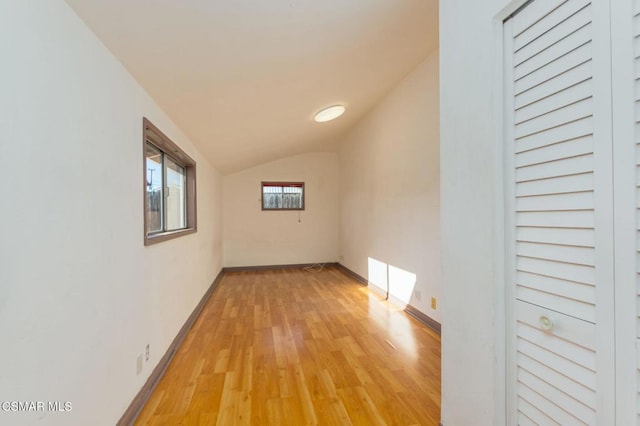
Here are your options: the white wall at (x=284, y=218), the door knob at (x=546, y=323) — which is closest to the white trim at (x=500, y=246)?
the door knob at (x=546, y=323)

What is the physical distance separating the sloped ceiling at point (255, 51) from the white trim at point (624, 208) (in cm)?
127

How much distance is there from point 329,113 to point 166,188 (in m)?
2.15

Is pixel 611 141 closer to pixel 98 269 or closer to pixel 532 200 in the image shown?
pixel 532 200

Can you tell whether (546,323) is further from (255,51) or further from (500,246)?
(255,51)

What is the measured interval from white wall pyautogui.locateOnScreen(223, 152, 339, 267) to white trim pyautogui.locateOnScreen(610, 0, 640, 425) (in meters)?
5.60

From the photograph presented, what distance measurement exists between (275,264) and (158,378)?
13.6ft

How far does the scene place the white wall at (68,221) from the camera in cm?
86

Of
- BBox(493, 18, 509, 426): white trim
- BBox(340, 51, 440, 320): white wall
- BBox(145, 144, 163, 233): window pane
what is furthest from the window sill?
BBox(340, 51, 440, 320): white wall

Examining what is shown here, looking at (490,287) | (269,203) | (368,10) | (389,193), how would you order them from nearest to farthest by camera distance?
(490,287)
(368,10)
(389,193)
(269,203)

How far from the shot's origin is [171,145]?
8.01 feet

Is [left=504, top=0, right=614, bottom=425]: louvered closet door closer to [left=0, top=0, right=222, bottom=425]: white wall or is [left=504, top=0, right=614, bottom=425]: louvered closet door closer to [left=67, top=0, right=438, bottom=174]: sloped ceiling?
[left=67, top=0, right=438, bottom=174]: sloped ceiling

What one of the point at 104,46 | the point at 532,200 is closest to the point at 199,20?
the point at 104,46

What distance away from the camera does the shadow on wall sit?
2.60 m

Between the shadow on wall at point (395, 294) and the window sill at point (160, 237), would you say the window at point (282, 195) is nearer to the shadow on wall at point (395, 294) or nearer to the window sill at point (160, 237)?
the shadow on wall at point (395, 294)
